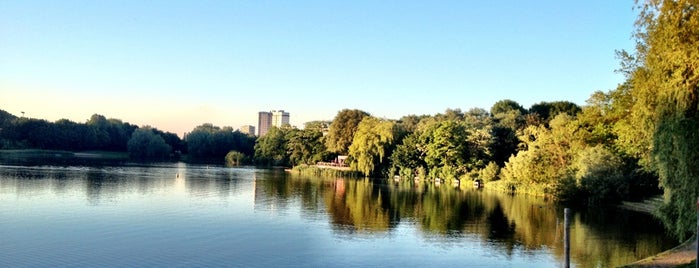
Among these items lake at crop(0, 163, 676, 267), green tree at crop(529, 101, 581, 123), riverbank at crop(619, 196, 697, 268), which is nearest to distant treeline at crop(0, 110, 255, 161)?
green tree at crop(529, 101, 581, 123)

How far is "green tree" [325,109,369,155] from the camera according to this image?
9369 centimetres

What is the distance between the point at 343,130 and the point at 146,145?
198 feet

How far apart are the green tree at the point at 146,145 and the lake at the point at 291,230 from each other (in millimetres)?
85674

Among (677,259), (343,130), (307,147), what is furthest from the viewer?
(307,147)

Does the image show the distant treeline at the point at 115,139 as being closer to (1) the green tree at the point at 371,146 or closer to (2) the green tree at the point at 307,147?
(2) the green tree at the point at 307,147

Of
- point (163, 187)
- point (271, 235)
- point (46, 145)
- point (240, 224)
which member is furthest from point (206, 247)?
point (46, 145)

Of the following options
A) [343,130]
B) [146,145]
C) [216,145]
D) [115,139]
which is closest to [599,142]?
[343,130]

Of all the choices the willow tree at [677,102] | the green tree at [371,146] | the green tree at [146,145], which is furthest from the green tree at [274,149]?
the willow tree at [677,102]

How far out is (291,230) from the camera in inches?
1145

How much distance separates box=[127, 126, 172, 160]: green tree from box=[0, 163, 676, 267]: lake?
85.7 m

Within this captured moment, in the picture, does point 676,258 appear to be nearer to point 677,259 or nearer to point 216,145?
point 677,259

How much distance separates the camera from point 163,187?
167 ft

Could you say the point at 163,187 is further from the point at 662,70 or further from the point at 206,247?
the point at 662,70

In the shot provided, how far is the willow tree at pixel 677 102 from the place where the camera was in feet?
69.7
